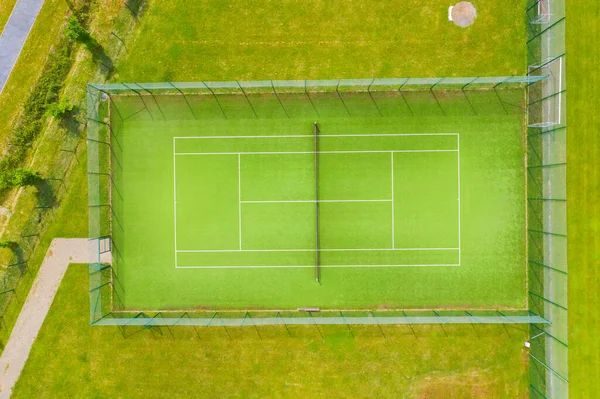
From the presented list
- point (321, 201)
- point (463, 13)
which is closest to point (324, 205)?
point (321, 201)

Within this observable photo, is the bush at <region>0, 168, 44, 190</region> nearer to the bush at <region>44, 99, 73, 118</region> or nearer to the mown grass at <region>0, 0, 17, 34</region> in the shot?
the bush at <region>44, 99, 73, 118</region>

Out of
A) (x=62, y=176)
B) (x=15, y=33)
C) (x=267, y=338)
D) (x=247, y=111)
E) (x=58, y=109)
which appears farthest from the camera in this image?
(x=15, y=33)

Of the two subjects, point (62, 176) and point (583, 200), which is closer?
point (583, 200)

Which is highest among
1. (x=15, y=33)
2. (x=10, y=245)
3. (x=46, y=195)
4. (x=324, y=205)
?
(x=15, y=33)

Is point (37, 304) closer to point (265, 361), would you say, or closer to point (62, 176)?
point (62, 176)

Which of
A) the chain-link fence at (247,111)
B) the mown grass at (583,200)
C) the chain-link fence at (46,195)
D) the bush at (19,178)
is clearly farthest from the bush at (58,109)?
the mown grass at (583,200)

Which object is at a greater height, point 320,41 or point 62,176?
point 320,41

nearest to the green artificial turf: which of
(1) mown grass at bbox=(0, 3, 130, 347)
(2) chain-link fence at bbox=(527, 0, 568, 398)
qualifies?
(2) chain-link fence at bbox=(527, 0, 568, 398)

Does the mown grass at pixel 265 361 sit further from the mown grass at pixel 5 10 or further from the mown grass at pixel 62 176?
the mown grass at pixel 5 10

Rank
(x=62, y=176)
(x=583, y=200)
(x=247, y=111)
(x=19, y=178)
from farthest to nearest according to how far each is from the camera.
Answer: (x=62, y=176) < (x=247, y=111) < (x=583, y=200) < (x=19, y=178)
